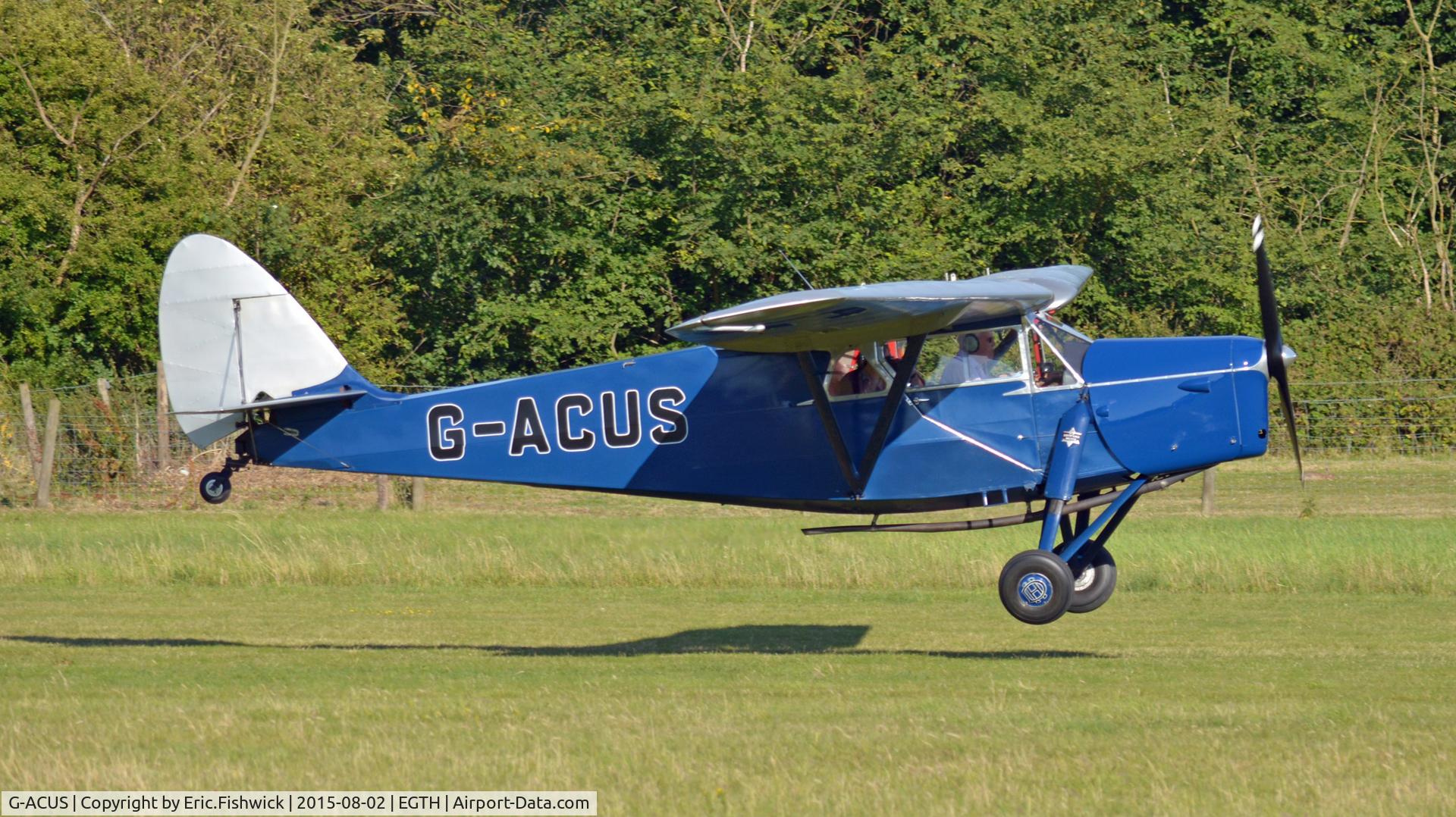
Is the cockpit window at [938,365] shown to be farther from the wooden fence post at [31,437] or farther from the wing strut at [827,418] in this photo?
the wooden fence post at [31,437]

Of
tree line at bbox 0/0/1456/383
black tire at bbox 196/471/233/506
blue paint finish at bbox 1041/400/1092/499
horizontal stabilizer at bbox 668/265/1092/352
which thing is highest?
tree line at bbox 0/0/1456/383

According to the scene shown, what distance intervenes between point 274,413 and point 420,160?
16.4 metres

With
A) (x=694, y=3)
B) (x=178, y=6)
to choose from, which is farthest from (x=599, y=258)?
(x=178, y=6)

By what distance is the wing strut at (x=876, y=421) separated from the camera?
11977 mm

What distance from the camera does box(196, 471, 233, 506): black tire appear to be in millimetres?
13109

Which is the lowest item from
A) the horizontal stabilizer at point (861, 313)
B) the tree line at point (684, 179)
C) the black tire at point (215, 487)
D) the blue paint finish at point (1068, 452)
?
the blue paint finish at point (1068, 452)

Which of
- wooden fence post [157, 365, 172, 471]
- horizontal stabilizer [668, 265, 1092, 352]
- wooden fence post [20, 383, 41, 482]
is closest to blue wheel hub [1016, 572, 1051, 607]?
horizontal stabilizer [668, 265, 1092, 352]

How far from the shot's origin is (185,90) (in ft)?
97.7

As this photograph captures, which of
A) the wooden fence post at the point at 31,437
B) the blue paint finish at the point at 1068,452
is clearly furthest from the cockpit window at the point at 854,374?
the wooden fence post at the point at 31,437

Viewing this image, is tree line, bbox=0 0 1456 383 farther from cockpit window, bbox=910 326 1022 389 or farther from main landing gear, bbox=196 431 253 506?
cockpit window, bbox=910 326 1022 389

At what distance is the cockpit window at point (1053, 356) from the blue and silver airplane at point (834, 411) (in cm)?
2

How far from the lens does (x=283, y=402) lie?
13.2m

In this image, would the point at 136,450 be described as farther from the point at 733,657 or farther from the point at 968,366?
the point at 968,366

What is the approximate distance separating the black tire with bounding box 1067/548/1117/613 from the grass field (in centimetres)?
49
